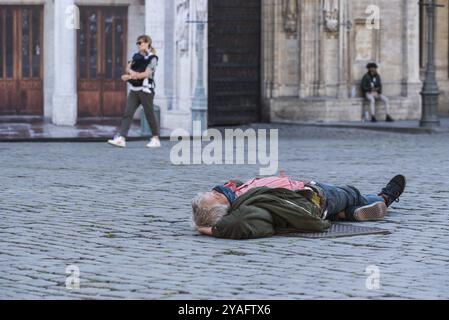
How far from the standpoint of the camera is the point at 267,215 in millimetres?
10977

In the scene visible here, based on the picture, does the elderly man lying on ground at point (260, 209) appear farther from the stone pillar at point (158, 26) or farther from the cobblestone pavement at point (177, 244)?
the stone pillar at point (158, 26)

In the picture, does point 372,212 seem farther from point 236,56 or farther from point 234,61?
point 236,56

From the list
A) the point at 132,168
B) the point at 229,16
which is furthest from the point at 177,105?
the point at 132,168

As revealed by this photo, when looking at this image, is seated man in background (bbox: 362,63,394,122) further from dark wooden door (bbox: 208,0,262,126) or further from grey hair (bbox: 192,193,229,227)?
grey hair (bbox: 192,193,229,227)

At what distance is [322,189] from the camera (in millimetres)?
11602

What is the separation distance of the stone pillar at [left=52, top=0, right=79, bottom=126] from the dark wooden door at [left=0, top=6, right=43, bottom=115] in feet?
8.86

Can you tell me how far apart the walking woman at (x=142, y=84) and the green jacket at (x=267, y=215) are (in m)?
12.4

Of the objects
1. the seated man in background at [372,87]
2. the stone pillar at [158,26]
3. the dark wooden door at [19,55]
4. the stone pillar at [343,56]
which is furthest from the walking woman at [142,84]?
the seated man in background at [372,87]

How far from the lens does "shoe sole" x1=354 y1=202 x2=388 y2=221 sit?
12.1 m

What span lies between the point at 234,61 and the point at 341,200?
21.1 metres

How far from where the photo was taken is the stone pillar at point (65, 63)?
29984mm

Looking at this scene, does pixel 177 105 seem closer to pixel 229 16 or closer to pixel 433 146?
pixel 229 16
